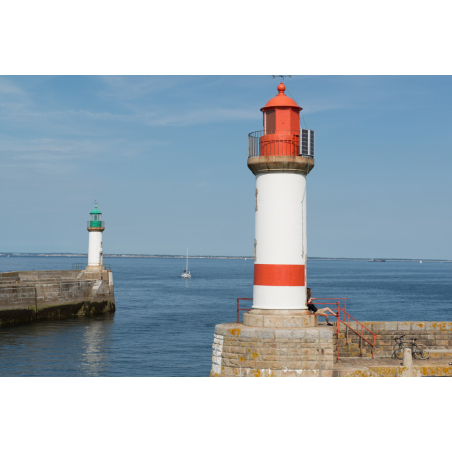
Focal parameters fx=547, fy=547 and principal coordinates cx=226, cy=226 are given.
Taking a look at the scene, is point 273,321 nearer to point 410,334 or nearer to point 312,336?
point 312,336

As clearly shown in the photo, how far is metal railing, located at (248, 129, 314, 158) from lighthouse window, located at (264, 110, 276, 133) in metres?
0.12

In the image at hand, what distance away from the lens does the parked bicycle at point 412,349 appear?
45.6 feet

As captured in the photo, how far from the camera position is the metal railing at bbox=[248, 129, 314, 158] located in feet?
41.0

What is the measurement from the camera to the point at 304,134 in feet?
41.2

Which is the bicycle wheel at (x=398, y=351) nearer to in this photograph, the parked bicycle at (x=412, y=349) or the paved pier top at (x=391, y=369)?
the parked bicycle at (x=412, y=349)

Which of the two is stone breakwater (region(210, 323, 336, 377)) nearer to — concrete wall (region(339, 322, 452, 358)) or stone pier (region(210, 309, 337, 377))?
stone pier (region(210, 309, 337, 377))

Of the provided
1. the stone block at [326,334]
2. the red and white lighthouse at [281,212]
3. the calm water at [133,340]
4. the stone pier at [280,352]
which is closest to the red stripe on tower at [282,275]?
the red and white lighthouse at [281,212]

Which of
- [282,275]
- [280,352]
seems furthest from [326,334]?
[282,275]

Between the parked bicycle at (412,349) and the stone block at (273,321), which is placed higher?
the stone block at (273,321)

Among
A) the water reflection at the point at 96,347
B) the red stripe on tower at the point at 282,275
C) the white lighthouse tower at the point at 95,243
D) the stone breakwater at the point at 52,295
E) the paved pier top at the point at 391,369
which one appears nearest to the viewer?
the paved pier top at the point at 391,369

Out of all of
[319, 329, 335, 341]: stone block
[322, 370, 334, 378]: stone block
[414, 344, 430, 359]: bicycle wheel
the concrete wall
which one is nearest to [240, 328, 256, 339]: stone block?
[319, 329, 335, 341]: stone block

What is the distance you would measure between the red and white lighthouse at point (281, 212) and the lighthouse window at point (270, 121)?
76 mm

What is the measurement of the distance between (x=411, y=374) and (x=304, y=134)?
5834 mm

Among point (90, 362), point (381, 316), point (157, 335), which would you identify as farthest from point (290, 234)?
point (381, 316)
